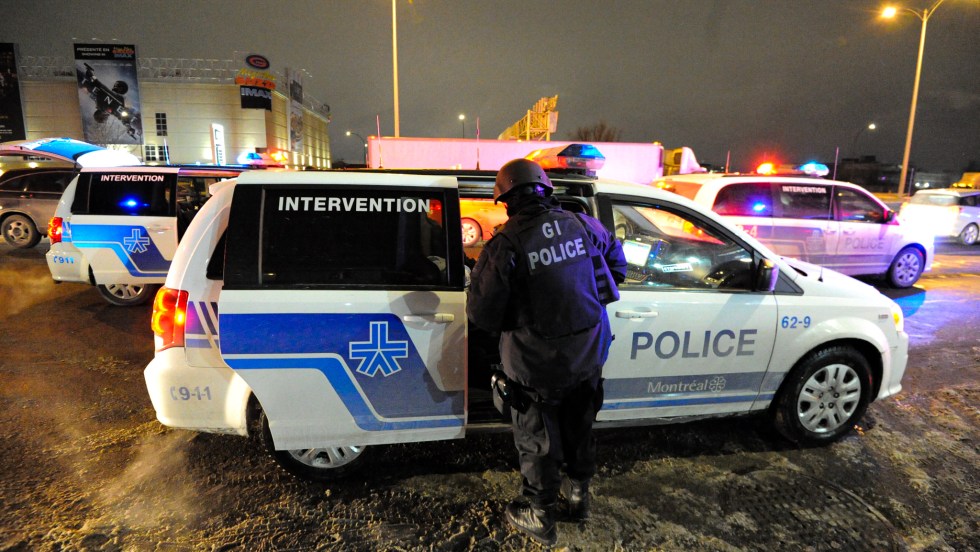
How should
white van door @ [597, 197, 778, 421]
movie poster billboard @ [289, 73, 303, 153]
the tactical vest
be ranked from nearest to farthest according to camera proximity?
the tactical vest < white van door @ [597, 197, 778, 421] < movie poster billboard @ [289, 73, 303, 153]

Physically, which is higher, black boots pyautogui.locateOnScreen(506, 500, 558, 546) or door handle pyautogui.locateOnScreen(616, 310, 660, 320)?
door handle pyautogui.locateOnScreen(616, 310, 660, 320)

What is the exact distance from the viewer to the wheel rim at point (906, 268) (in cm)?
827

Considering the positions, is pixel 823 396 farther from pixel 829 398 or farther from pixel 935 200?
pixel 935 200

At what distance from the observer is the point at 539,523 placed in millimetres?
2561

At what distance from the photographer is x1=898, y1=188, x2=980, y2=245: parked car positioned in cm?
1402

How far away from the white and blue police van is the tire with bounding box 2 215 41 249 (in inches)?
256

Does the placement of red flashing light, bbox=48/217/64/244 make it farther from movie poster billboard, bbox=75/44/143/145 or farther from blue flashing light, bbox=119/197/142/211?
movie poster billboard, bbox=75/44/143/145

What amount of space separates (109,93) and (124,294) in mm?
42357

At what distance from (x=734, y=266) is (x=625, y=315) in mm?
881

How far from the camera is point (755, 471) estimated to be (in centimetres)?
321

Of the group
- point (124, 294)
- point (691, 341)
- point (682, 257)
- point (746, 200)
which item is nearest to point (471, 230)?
point (746, 200)

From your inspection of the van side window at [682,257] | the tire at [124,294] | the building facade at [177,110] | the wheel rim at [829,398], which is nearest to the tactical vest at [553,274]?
the van side window at [682,257]

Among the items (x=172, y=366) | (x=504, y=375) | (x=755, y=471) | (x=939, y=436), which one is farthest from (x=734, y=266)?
(x=172, y=366)

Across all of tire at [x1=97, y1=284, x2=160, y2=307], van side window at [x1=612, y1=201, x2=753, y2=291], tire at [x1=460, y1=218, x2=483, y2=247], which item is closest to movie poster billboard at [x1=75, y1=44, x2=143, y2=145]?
tire at [x1=460, y1=218, x2=483, y2=247]
